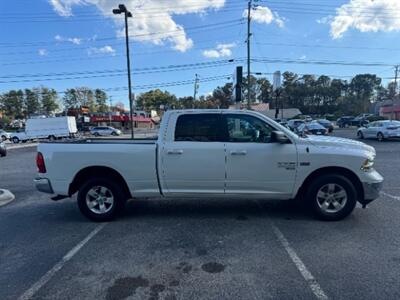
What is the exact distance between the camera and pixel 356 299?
3023mm

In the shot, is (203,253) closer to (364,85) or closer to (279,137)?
(279,137)

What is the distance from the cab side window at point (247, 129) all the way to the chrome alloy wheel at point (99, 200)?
240 cm

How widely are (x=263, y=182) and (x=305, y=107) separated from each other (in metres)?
126

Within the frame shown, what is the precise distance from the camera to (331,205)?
17.0 ft

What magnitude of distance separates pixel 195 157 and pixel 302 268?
7.81ft

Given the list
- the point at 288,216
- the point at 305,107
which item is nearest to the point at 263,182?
the point at 288,216

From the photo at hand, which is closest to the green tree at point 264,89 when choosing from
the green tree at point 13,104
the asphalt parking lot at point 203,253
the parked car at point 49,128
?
the green tree at point 13,104

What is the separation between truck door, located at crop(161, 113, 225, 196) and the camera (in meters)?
5.15

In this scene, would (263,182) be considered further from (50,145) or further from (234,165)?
(50,145)

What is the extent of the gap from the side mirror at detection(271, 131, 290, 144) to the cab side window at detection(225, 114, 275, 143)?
148mm

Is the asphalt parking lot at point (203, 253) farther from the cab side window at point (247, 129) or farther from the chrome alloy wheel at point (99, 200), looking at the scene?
the cab side window at point (247, 129)

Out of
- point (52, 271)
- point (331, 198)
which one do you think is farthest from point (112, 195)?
point (331, 198)

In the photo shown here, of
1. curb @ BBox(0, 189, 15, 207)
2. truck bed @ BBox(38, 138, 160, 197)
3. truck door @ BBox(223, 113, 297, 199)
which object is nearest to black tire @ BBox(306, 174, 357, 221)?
truck door @ BBox(223, 113, 297, 199)

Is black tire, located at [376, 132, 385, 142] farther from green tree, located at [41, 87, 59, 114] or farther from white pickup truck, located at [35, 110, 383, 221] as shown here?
green tree, located at [41, 87, 59, 114]
